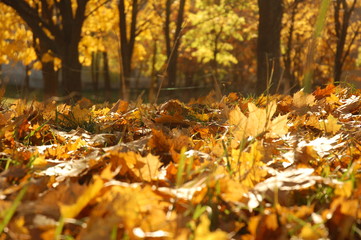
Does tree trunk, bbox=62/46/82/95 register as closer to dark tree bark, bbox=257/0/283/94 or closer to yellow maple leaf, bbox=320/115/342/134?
dark tree bark, bbox=257/0/283/94

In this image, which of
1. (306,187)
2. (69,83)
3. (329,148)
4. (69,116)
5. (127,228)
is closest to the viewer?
(127,228)

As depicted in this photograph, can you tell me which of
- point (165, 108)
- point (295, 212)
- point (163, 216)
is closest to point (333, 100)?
point (165, 108)

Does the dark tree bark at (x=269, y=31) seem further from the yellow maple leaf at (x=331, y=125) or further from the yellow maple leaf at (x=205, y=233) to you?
the yellow maple leaf at (x=205, y=233)

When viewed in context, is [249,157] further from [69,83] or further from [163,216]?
[69,83]

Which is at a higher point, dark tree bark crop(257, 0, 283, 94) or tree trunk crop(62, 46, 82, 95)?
dark tree bark crop(257, 0, 283, 94)

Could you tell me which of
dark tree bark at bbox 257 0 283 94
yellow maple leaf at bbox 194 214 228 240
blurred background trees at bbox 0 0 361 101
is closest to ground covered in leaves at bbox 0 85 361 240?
yellow maple leaf at bbox 194 214 228 240

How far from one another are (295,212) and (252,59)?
34917mm

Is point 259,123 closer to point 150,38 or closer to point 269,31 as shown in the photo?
point 269,31

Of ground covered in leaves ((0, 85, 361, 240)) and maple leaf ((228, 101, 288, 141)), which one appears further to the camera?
maple leaf ((228, 101, 288, 141))

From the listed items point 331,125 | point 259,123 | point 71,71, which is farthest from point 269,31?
point 259,123

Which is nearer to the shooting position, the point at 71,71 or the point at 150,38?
the point at 71,71

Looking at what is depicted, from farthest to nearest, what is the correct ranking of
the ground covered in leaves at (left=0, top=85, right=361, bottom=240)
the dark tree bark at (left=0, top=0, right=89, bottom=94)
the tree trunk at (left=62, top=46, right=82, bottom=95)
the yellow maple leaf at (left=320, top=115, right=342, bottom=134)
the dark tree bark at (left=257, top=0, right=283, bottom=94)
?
the tree trunk at (left=62, top=46, right=82, bottom=95), the dark tree bark at (left=0, top=0, right=89, bottom=94), the dark tree bark at (left=257, top=0, right=283, bottom=94), the yellow maple leaf at (left=320, top=115, right=342, bottom=134), the ground covered in leaves at (left=0, top=85, right=361, bottom=240)

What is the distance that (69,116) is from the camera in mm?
2764

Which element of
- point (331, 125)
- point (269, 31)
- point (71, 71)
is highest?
point (269, 31)
